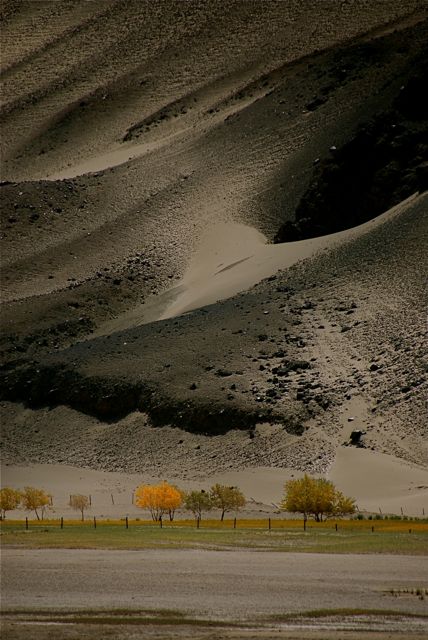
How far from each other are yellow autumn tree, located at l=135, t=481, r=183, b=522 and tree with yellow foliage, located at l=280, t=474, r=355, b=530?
593 cm

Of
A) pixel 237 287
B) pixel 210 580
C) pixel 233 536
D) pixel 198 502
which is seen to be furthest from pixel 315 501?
pixel 237 287

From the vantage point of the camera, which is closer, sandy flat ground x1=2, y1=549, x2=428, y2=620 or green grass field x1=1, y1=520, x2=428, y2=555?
sandy flat ground x1=2, y1=549, x2=428, y2=620

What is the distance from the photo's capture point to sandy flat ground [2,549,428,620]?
154 ft

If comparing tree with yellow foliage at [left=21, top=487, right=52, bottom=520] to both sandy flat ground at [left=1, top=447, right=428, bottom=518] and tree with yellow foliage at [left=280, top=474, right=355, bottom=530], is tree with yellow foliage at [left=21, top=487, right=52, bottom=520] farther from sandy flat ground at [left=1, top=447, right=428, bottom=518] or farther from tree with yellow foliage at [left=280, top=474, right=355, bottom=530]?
tree with yellow foliage at [left=280, top=474, right=355, bottom=530]

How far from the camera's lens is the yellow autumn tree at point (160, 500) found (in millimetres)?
86312

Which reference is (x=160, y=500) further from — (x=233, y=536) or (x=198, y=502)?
(x=233, y=536)

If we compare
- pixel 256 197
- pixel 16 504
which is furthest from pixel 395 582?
pixel 256 197

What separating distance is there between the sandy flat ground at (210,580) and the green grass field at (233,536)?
2.53 metres

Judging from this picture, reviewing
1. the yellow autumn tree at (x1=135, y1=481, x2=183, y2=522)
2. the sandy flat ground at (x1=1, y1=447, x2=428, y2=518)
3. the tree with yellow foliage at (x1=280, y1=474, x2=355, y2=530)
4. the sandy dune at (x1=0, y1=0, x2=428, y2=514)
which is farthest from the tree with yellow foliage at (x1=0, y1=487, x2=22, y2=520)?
the tree with yellow foliage at (x1=280, y1=474, x2=355, y2=530)

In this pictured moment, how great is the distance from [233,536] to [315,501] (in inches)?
633

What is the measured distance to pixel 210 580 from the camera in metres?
51.2

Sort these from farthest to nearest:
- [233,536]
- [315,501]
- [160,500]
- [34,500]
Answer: [34,500], [160,500], [315,501], [233,536]

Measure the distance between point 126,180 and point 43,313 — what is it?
36.5 m

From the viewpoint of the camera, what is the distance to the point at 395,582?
51.2 metres
